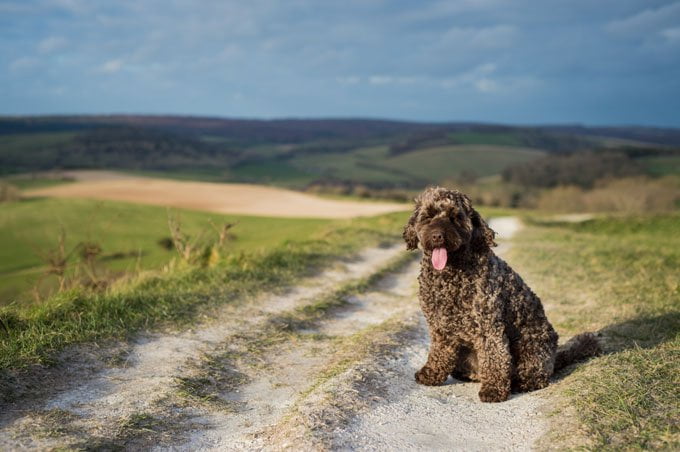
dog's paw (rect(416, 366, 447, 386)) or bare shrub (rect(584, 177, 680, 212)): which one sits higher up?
dog's paw (rect(416, 366, 447, 386))

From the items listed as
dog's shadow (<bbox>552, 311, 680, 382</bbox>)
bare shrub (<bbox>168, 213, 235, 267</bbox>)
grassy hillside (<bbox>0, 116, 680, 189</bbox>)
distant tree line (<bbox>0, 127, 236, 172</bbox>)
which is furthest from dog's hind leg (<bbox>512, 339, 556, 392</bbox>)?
distant tree line (<bbox>0, 127, 236, 172</bbox>)

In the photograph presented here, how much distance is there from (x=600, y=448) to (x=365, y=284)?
329 inches

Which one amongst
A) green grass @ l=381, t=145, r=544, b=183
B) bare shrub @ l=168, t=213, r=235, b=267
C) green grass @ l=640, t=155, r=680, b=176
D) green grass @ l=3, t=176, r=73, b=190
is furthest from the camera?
green grass @ l=381, t=145, r=544, b=183

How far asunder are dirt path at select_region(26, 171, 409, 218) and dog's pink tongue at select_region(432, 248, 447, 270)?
31525 mm

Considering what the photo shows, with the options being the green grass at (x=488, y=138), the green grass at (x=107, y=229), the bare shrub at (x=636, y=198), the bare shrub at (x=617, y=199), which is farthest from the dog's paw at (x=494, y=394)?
the green grass at (x=488, y=138)

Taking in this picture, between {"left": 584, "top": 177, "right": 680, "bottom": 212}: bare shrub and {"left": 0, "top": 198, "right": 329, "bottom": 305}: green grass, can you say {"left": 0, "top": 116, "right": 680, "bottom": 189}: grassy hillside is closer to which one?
{"left": 584, "top": 177, "right": 680, "bottom": 212}: bare shrub

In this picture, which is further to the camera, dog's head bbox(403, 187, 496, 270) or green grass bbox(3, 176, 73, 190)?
green grass bbox(3, 176, 73, 190)

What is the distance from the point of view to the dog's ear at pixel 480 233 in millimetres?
6252

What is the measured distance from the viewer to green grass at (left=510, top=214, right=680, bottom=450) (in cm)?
536

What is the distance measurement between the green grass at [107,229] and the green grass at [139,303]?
32.3 ft

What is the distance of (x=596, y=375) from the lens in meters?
6.62

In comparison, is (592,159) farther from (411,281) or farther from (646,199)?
(411,281)

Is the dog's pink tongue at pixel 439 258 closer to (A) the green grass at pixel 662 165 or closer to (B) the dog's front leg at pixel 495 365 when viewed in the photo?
(B) the dog's front leg at pixel 495 365

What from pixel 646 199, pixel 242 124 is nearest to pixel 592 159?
pixel 646 199
